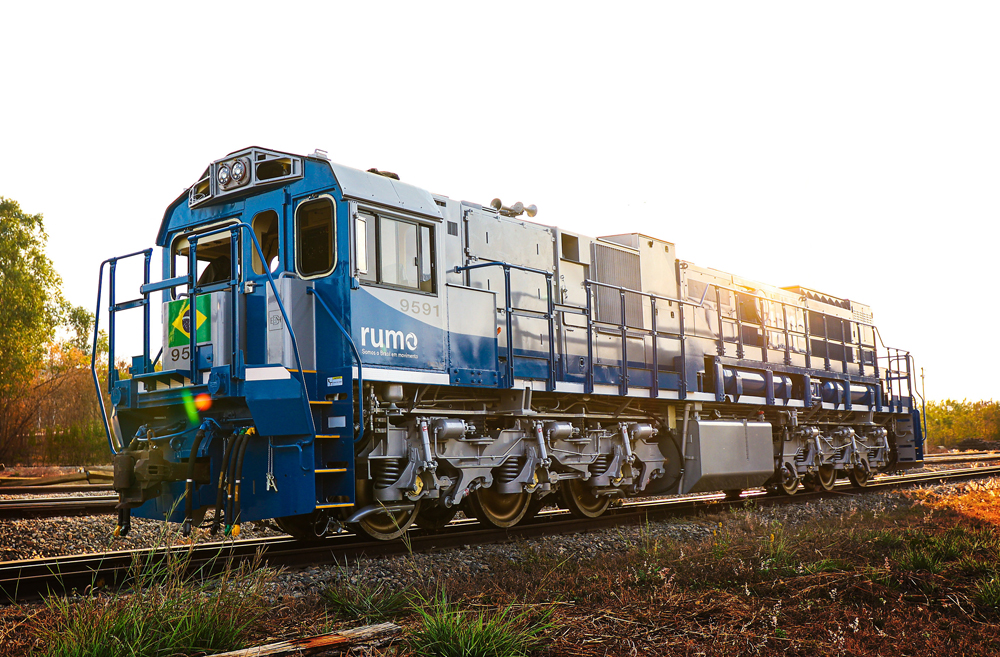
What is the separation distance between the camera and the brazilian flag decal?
7445 millimetres

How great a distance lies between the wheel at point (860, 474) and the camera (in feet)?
53.2

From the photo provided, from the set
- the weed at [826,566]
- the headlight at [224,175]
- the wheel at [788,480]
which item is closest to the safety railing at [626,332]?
the wheel at [788,480]

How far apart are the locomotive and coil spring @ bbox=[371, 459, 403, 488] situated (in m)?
0.01

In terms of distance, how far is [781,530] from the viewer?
745 centimetres

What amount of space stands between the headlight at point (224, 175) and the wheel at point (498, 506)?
4.31 m

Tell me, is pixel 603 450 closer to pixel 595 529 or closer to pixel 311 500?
pixel 595 529

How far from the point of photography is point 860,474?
54.1 ft

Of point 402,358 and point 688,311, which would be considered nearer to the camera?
point 402,358

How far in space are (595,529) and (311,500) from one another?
384 centimetres

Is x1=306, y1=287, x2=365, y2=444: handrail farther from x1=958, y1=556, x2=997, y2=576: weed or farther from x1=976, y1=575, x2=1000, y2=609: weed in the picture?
x1=958, y1=556, x2=997, y2=576: weed

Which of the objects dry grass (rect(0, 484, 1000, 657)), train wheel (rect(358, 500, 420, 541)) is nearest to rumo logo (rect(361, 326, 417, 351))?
train wheel (rect(358, 500, 420, 541))

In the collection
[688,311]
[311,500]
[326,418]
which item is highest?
[688,311]

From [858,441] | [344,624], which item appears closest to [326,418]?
[344,624]

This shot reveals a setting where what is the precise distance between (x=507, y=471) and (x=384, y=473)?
186 centimetres
